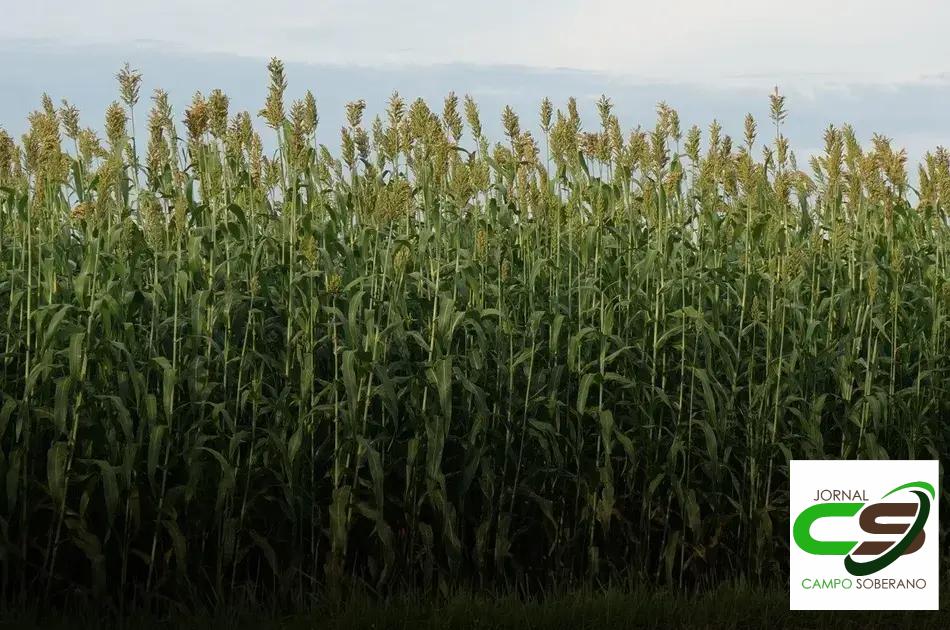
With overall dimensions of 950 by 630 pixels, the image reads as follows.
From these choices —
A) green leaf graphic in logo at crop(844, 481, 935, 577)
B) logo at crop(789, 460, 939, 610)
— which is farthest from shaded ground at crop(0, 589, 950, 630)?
green leaf graphic in logo at crop(844, 481, 935, 577)

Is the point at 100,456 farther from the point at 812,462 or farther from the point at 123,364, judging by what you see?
the point at 812,462

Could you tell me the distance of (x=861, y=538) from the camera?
16.7 ft

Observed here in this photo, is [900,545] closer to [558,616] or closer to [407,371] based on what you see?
[558,616]

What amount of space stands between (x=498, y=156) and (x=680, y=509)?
2.27m

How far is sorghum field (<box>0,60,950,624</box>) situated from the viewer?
477cm

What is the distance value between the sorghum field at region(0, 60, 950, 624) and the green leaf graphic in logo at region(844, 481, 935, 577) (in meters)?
0.41

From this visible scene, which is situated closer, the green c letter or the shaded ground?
the shaded ground

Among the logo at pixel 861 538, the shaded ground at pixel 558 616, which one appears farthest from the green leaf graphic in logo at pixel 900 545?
the shaded ground at pixel 558 616

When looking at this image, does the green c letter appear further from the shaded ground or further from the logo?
the shaded ground

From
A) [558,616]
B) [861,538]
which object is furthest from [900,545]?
[558,616]

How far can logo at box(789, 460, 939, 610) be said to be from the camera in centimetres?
502

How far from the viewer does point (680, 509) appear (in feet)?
17.9

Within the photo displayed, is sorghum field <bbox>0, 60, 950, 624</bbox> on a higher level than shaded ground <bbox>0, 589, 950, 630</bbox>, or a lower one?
higher

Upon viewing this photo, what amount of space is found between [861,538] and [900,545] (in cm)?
25
